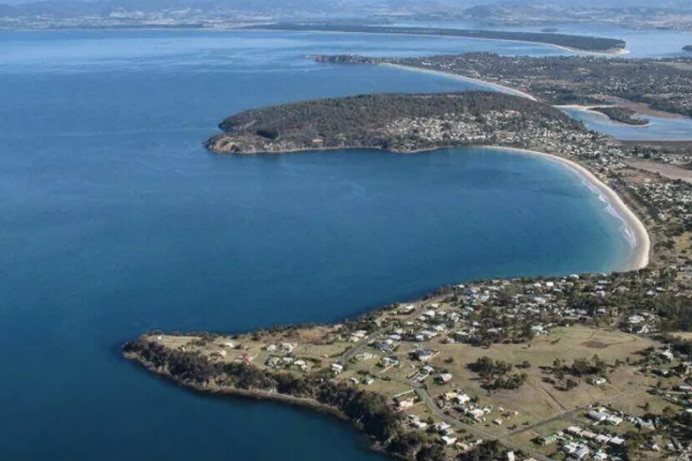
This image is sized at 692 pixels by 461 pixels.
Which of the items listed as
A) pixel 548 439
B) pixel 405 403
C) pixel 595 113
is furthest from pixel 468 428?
pixel 595 113

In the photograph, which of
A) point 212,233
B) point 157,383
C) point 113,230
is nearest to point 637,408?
point 157,383

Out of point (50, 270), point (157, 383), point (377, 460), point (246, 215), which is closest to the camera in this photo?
point (377, 460)

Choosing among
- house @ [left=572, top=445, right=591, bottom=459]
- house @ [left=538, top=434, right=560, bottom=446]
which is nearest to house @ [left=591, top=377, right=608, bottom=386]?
house @ [left=538, top=434, right=560, bottom=446]

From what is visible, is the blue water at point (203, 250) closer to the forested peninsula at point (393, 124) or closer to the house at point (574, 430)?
the forested peninsula at point (393, 124)

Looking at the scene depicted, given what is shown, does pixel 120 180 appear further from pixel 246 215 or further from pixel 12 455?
pixel 12 455

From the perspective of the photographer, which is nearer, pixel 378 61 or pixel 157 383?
pixel 157 383

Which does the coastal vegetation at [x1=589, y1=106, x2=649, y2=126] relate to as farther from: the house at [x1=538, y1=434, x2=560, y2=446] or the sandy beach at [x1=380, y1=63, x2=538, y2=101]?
the house at [x1=538, y1=434, x2=560, y2=446]
